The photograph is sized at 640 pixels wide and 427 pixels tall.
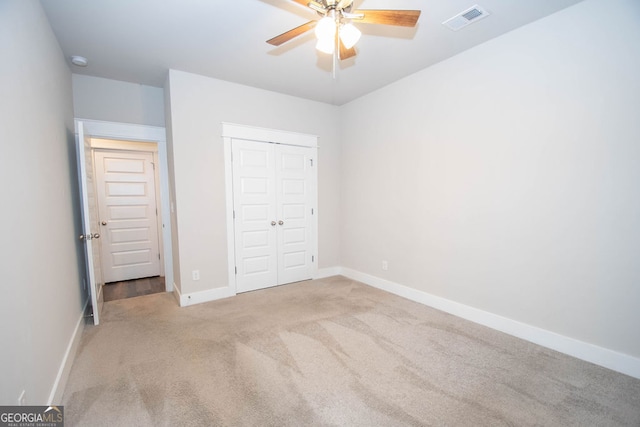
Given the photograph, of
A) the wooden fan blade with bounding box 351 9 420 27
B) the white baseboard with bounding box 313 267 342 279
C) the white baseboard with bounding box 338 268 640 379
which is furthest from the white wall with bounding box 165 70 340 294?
the white baseboard with bounding box 338 268 640 379

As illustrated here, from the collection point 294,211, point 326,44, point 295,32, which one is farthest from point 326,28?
point 294,211

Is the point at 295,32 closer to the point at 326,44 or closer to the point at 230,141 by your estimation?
the point at 326,44

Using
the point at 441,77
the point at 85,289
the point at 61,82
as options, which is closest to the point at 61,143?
the point at 61,82

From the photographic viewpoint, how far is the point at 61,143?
8.14ft

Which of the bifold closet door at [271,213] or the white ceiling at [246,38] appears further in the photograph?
the bifold closet door at [271,213]

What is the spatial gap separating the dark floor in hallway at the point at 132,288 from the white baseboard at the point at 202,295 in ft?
2.11

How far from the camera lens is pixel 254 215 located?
12.4 ft

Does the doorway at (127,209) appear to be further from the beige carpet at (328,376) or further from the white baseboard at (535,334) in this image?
the white baseboard at (535,334)

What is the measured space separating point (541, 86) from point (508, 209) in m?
1.07

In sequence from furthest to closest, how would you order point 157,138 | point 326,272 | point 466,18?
point 326,272, point 157,138, point 466,18

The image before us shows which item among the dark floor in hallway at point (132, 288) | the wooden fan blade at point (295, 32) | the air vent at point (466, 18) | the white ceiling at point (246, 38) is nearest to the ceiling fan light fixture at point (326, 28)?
the wooden fan blade at point (295, 32)

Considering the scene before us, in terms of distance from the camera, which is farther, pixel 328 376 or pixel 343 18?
pixel 328 376

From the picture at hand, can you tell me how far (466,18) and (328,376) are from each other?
3.06 meters

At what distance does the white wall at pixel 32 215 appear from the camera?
1.27 m
